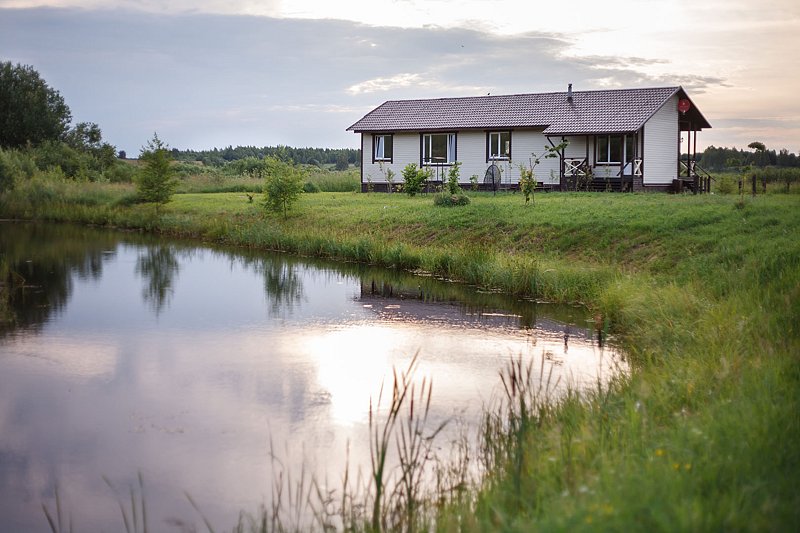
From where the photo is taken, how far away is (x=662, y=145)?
33.4m

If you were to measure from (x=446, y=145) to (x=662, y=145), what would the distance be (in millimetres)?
8721

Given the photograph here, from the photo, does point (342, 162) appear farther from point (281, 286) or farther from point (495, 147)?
point (281, 286)

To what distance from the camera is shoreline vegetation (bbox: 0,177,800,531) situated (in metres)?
4.57

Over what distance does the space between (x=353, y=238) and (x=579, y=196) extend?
29.1 feet

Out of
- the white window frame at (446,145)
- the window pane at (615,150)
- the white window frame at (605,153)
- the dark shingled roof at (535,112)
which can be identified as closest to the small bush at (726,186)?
the dark shingled roof at (535,112)

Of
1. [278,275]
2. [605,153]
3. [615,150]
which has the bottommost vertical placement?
[278,275]

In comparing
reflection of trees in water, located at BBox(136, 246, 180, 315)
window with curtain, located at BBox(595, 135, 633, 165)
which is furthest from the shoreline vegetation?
window with curtain, located at BBox(595, 135, 633, 165)

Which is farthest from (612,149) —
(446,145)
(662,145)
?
(446,145)

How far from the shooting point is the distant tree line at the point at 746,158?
149 ft

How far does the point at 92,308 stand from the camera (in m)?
15.9

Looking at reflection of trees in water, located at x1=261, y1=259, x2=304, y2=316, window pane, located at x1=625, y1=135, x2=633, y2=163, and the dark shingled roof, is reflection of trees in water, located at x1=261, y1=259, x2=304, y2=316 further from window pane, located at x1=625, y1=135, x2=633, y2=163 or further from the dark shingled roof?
window pane, located at x1=625, y1=135, x2=633, y2=163

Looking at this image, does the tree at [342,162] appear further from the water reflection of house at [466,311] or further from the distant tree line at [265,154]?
the water reflection of house at [466,311]

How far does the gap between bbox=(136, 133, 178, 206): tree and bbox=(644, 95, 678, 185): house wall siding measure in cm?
1797

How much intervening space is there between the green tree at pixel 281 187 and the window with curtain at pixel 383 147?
32.6 feet
